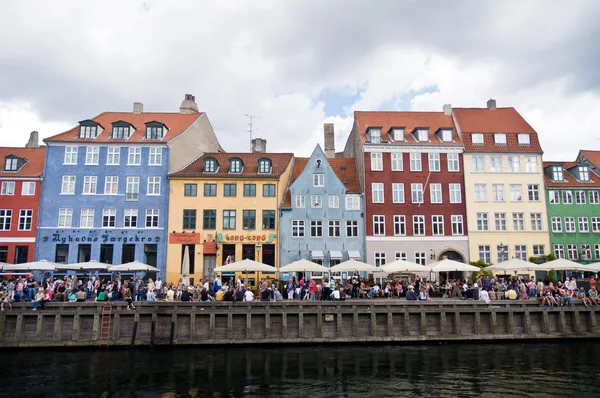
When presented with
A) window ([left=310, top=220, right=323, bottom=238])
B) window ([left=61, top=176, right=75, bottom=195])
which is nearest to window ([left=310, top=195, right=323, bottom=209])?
window ([left=310, top=220, right=323, bottom=238])

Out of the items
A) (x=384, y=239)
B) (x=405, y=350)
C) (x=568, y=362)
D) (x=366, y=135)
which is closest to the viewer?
(x=568, y=362)

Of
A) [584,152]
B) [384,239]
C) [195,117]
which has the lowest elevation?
[384,239]

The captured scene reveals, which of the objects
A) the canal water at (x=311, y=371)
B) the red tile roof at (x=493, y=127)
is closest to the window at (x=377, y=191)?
the red tile roof at (x=493, y=127)

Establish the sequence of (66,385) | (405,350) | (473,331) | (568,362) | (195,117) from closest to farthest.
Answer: (66,385), (568,362), (405,350), (473,331), (195,117)

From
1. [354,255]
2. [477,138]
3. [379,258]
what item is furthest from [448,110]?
[354,255]

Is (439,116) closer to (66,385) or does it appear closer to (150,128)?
(150,128)

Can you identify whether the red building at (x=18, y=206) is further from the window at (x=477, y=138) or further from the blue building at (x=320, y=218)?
the window at (x=477, y=138)

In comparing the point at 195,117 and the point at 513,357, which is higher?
the point at 195,117

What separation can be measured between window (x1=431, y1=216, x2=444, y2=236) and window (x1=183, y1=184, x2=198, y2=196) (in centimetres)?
2246

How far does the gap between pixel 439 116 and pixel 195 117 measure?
25826mm

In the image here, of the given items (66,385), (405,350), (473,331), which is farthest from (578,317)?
(66,385)

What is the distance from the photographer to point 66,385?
1753 cm

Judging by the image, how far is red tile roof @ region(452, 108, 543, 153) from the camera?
44656 mm

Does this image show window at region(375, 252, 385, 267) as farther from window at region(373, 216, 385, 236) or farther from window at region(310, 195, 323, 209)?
window at region(310, 195, 323, 209)
